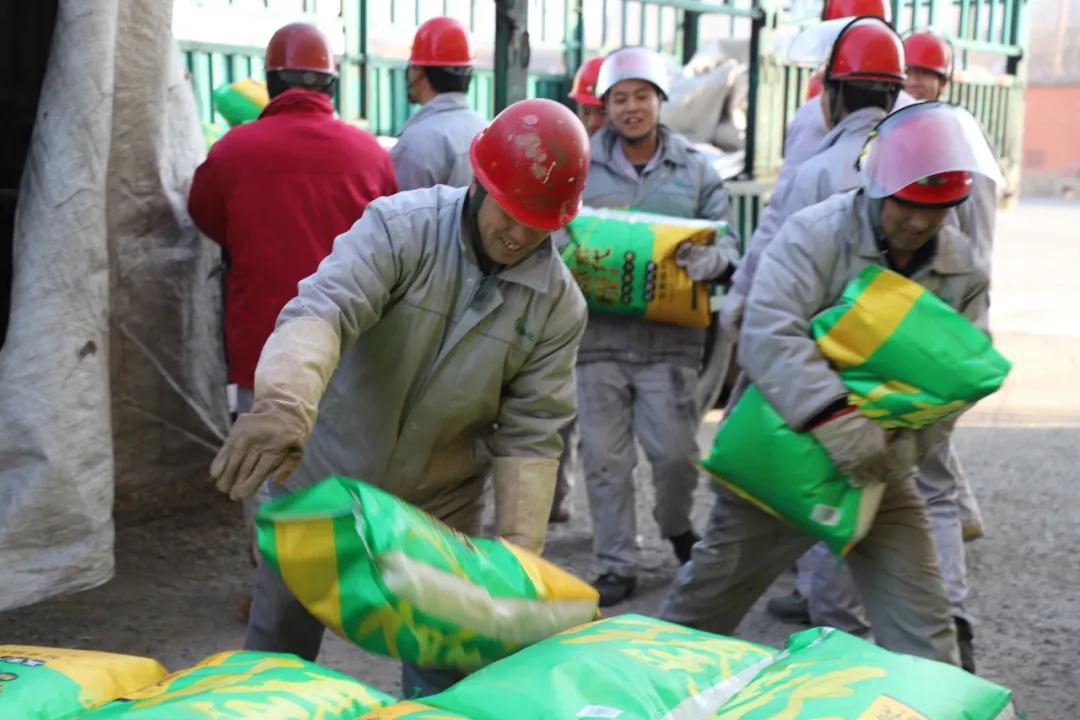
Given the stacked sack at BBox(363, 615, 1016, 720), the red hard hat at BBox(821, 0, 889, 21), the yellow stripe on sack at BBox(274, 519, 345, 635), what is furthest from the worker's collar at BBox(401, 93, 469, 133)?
the yellow stripe on sack at BBox(274, 519, 345, 635)

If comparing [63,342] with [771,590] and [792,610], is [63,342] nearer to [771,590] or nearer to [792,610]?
[792,610]

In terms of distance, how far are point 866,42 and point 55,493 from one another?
3002 mm

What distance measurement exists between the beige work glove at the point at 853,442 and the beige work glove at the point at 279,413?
1.40 m

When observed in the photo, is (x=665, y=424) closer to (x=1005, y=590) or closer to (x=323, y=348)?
(x=1005, y=590)

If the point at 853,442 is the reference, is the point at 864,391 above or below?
above

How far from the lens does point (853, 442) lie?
3.52 metres

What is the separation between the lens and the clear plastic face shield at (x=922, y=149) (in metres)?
3.48

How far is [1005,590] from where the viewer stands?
5.47 metres

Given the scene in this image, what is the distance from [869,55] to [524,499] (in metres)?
2.52

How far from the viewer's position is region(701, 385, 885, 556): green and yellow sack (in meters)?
3.59

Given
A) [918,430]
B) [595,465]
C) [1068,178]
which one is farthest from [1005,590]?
[1068,178]

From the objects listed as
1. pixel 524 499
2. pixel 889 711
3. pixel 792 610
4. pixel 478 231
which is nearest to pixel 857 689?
pixel 889 711

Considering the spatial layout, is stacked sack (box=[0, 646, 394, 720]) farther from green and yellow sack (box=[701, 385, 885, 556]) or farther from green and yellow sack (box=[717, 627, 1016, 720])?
green and yellow sack (box=[701, 385, 885, 556])

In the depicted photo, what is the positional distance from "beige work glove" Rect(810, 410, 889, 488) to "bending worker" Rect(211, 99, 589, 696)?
71 centimetres
